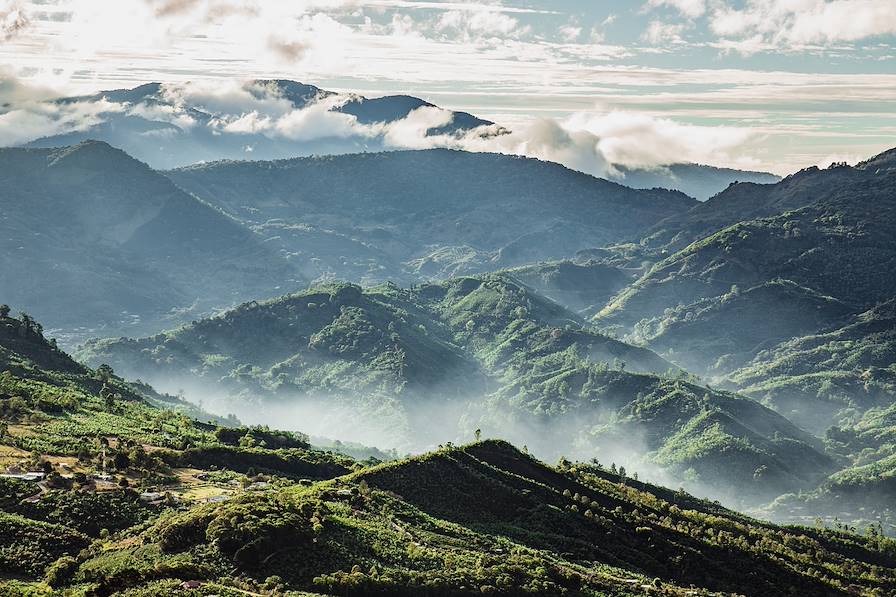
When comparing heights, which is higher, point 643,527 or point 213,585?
point 643,527

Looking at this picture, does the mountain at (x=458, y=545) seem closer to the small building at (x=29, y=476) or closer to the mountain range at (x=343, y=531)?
the mountain range at (x=343, y=531)

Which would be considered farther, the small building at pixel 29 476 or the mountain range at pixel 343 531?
the small building at pixel 29 476

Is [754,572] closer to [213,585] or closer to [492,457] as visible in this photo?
[492,457]

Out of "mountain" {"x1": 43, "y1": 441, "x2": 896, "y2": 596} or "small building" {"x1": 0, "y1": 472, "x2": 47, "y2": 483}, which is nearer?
"mountain" {"x1": 43, "y1": 441, "x2": 896, "y2": 596}

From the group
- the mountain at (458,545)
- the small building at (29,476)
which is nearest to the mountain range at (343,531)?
the mountain at (458,545)

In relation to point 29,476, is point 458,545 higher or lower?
higher

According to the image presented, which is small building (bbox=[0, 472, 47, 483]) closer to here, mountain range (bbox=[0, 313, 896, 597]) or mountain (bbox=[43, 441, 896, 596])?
mountain range (bbox=[0, 313, 896, 597])

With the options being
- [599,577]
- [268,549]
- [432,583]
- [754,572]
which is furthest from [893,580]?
[268,549]

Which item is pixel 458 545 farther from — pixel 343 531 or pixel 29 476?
pixel 29 476

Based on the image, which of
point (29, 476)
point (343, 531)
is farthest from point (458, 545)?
point (29, 476)

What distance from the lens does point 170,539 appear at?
11444cm

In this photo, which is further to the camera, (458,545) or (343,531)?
(458,545)

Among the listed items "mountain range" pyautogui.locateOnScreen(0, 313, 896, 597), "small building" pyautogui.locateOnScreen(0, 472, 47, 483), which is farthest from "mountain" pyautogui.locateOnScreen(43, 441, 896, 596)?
"small building" pyautogui.locateOnScreen(0, 472, 47, 483)

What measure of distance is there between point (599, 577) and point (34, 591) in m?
65.2
